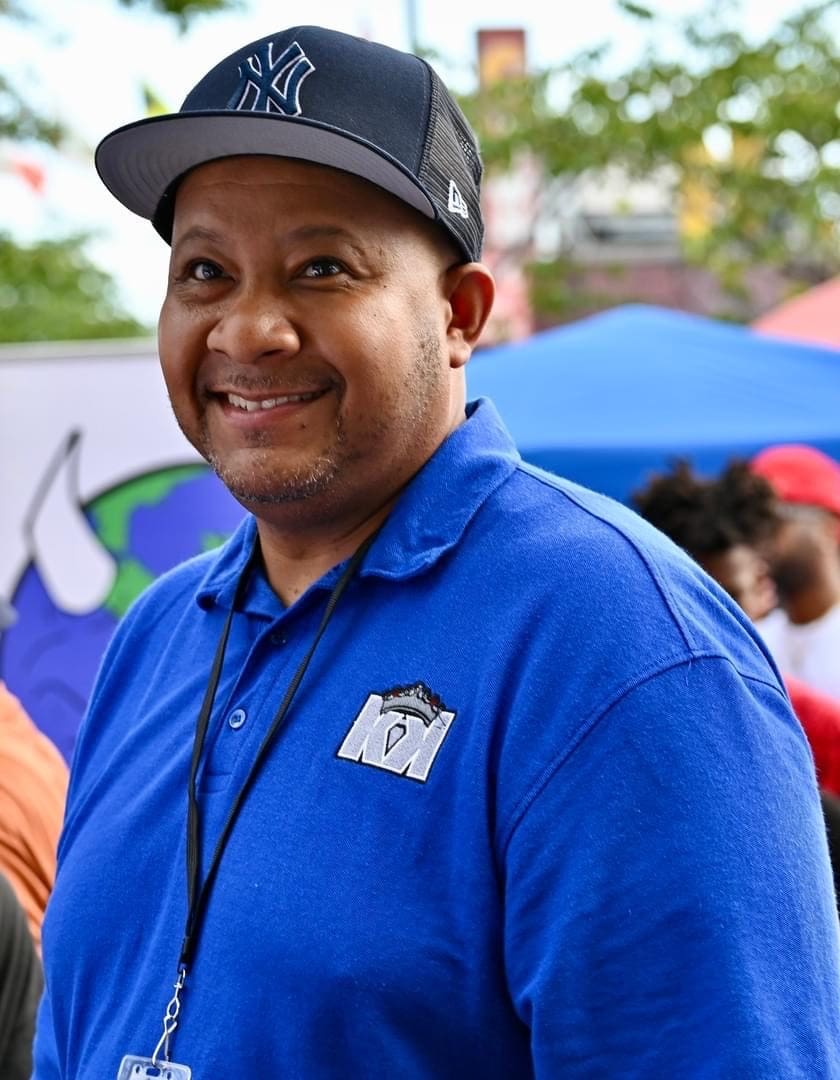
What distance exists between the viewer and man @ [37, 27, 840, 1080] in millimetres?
1289

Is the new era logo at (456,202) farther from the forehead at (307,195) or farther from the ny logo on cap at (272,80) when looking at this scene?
the ny logo on cap at (272,80)

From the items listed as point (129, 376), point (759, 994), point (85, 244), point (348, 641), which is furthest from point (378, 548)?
point (85, 244)

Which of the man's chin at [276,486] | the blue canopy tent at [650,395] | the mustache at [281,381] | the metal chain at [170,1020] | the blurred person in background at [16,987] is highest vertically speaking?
the blue canopy tent at [650,395]

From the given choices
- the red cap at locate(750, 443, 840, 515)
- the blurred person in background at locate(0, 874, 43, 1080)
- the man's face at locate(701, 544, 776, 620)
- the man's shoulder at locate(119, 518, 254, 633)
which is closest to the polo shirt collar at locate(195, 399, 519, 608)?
the man's shoulder at locate(119, 518, 254, 633)

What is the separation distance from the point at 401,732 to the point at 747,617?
0.37m

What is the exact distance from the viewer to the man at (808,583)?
446cm

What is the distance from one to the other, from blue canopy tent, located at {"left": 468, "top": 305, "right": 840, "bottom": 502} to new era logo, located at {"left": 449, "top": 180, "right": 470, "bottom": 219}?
13.2 ft

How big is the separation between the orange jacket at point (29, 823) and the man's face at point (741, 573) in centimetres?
180

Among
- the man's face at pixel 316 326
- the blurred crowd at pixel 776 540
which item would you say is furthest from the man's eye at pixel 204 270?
the blurred crowd at pixel 776 540

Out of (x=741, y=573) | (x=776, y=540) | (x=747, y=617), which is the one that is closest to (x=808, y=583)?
(x=776, y=540)

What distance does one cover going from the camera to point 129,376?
5.70m

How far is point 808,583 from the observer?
462 cm

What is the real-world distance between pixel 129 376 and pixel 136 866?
425cm

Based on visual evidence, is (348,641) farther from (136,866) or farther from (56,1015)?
(56,1015)
